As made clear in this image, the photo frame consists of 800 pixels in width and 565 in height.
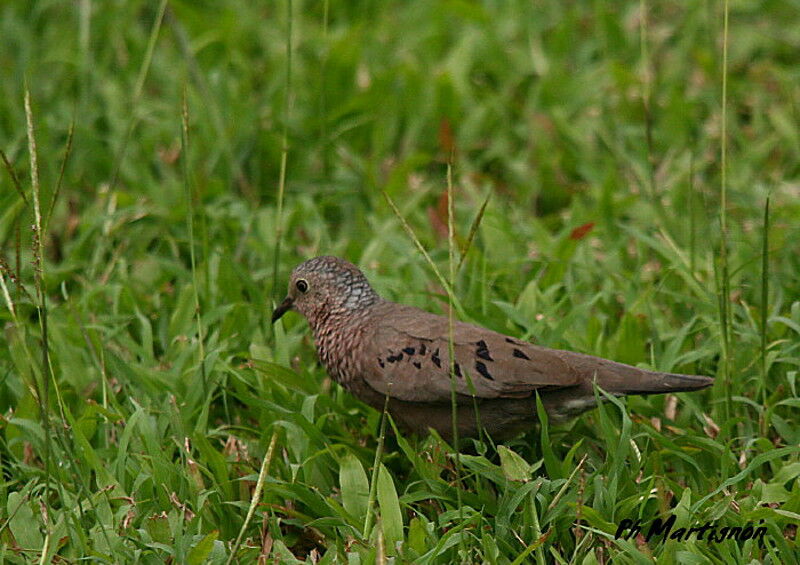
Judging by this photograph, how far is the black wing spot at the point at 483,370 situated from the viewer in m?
3.75

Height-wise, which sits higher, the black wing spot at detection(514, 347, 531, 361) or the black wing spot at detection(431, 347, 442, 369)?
the black wing spot at detection(514, 347, 531, 361)

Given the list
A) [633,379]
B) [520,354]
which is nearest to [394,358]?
[520,354]

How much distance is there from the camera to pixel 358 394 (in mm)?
4031

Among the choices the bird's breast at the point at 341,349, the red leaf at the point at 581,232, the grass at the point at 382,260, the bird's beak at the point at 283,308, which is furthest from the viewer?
the red leaf at the point at 581,232

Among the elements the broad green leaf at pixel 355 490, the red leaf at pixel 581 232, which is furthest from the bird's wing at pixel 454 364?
the red leaf at pixel 581 232

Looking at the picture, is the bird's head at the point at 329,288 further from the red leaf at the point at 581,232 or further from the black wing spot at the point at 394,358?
the red leaf at the point at 581,232

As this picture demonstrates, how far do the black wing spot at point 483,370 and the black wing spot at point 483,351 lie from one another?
0.08 feet

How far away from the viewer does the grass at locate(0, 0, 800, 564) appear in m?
3.59

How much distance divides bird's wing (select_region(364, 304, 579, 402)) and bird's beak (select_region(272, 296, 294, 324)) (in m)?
0.49

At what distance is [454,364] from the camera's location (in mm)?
3760

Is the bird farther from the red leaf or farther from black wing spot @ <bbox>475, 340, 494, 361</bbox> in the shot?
the red leaf

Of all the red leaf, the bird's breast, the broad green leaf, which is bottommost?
the broad green leaf

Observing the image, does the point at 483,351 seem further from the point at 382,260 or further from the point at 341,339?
the point at 382,260

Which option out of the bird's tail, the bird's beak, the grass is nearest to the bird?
the bird's tail
